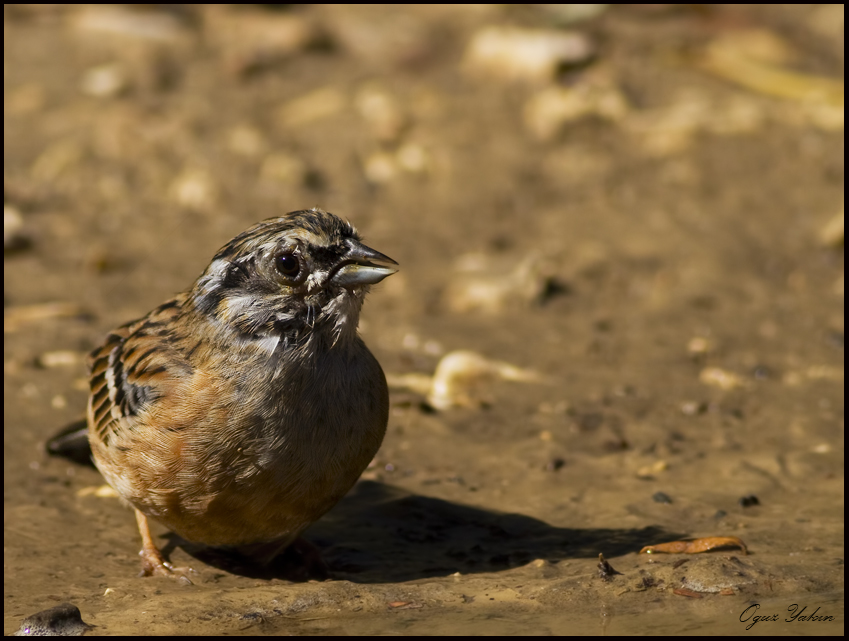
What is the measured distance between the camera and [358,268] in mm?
4805

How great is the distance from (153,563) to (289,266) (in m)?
1.50

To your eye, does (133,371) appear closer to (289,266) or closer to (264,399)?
(264,399)

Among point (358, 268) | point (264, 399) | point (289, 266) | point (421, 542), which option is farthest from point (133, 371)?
point (421, 542)

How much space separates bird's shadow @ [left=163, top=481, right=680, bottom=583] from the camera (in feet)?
17.1

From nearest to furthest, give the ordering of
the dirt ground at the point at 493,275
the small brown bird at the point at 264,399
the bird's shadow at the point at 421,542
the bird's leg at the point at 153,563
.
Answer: the small brown bird at the point at 264,399, the dirt ground at the point at 493,275, the bird's leg at the point at 153,563, the bird's shadow at the point at 421,542

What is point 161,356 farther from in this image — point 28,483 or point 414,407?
point 414,407

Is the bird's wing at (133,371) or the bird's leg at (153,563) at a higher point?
the bird's wing at (133,371)

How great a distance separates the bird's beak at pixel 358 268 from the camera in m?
4.76

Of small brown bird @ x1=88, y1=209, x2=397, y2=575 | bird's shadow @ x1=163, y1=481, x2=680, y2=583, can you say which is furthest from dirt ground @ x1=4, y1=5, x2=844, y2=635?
A: small brown bird @ x1=88, y1=209, x2=397, y2=575

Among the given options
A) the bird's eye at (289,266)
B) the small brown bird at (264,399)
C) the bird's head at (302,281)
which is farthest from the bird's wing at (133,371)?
the bird's eye at (289,266)

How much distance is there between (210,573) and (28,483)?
1.39 meters

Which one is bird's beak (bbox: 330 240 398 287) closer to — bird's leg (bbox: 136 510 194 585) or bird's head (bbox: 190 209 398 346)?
bird's head (bbox: 190 209 398 346)

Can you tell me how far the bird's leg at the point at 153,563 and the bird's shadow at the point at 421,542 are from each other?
0.23 meters

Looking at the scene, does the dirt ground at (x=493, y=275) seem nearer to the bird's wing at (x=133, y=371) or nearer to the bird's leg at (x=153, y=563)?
the bird's leg at (x=153, y=563)
